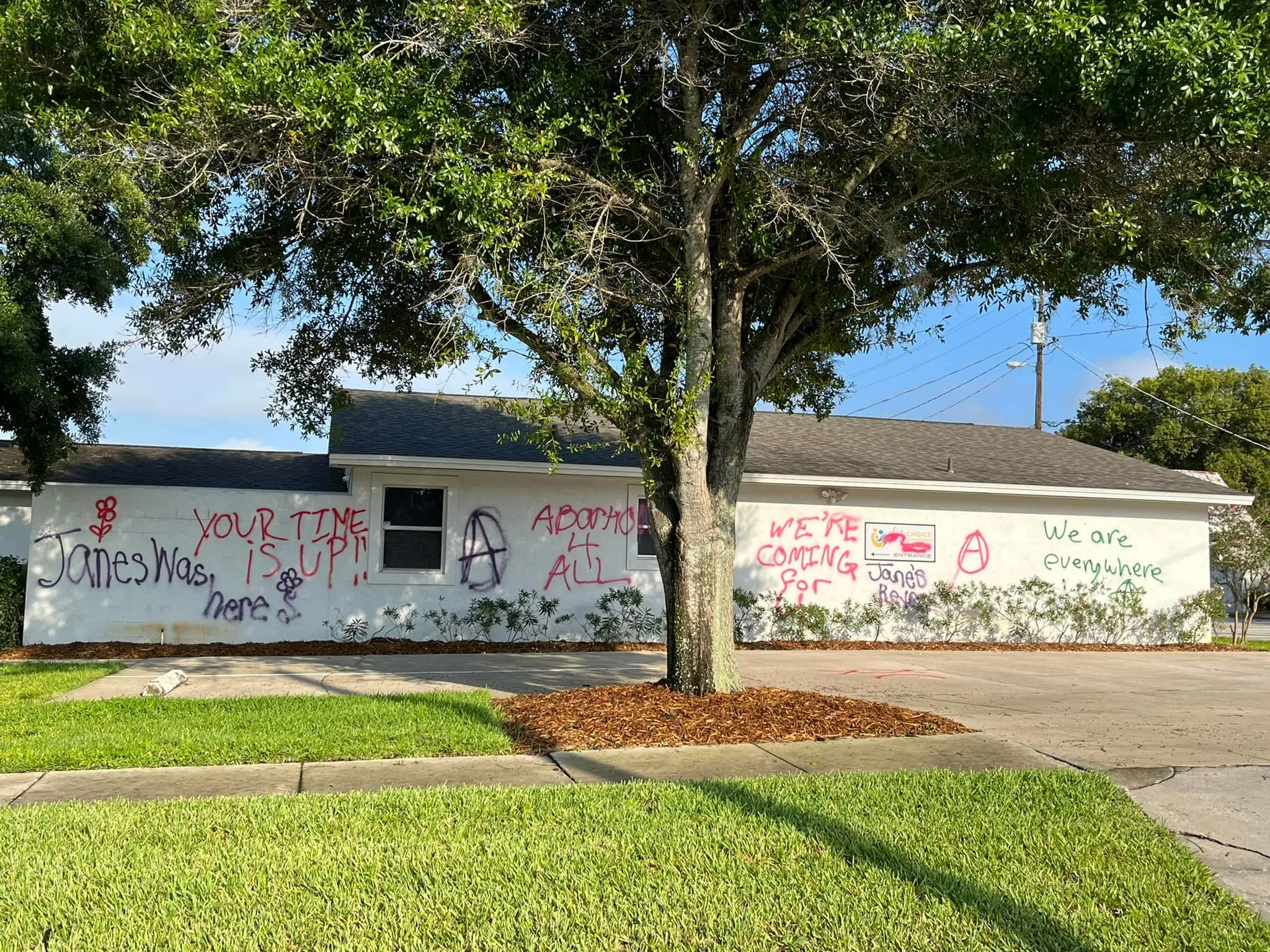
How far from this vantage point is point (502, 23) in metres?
7.13

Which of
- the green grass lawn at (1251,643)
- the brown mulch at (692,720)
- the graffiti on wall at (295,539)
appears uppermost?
the graffiti on wall at (295,539)

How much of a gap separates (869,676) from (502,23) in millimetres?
8171

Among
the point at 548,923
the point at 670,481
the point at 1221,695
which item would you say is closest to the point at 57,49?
the point at 670,481

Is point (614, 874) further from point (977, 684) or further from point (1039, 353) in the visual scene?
point (1039, 353)

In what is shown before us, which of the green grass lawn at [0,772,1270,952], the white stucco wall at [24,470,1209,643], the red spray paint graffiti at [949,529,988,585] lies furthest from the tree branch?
the red spray paint graffiti at [949,529,988,585]

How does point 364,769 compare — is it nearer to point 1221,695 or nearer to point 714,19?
point 714,19

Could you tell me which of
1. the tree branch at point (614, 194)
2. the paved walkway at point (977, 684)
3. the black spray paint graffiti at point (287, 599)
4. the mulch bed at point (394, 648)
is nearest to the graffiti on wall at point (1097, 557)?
the mulch bed at point (394, 648)

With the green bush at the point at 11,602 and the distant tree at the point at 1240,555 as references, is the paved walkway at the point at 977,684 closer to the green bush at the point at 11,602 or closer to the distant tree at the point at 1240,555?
the green bush at the point at 11,602

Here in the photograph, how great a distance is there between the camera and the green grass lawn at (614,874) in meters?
3.86

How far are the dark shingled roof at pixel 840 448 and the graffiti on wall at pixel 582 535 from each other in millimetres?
787

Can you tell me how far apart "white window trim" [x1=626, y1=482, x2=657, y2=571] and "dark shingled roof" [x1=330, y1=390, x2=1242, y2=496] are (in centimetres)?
47

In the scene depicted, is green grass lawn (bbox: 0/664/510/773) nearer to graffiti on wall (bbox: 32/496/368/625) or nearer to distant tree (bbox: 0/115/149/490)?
distant tree (bbox: 0/115/149/490)

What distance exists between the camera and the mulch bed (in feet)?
42.4

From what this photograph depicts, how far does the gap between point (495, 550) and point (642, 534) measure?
7.63 ft
